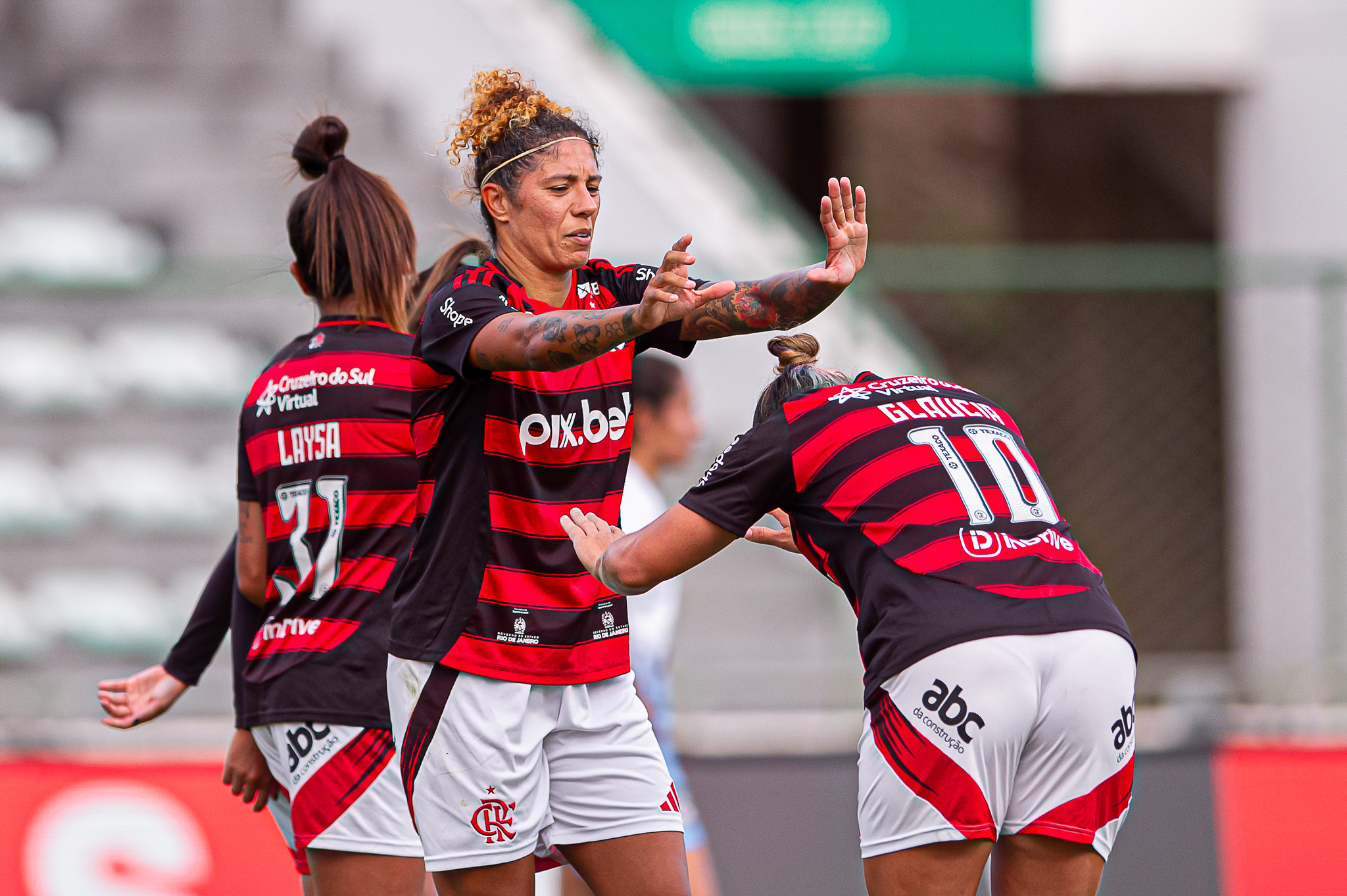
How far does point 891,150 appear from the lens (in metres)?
13.3

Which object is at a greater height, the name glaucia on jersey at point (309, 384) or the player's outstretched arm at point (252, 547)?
the name glaucia on jersey at point (309, 384)

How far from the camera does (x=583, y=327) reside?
2898 mm

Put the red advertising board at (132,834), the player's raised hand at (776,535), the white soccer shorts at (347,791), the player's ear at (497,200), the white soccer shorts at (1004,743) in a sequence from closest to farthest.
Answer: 1. the white soccer shorts at (1004,743)
2. the player's ear at (497,200)
3. the white soccer shorts at (347,791)
4. the player's raised hand at (776,535)
5. the red advertising board at (132,834)

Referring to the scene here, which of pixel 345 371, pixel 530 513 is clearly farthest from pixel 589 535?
pixel 345 371

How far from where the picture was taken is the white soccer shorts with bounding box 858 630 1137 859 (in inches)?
116

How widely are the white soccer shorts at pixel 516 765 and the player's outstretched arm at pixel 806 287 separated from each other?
2.82 ft

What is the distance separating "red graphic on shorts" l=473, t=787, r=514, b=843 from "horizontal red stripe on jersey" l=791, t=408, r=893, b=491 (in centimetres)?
90

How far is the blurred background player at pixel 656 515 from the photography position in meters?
5.17

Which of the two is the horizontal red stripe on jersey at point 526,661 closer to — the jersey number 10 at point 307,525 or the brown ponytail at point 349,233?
the jersey number 10 at point 307,525

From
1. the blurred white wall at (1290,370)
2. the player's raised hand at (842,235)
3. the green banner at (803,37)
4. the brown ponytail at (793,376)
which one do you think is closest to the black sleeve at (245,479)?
the brown ponytail at (793,376)

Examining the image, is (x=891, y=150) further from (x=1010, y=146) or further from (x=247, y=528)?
(x=247, y=528)

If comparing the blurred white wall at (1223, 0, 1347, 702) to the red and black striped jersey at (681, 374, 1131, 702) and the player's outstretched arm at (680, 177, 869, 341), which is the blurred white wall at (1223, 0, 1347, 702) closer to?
the red and black striped jersey at (681, 374, 1131, 702)

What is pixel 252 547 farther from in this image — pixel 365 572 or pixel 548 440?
pixel 548 440

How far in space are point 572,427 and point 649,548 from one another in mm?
313
